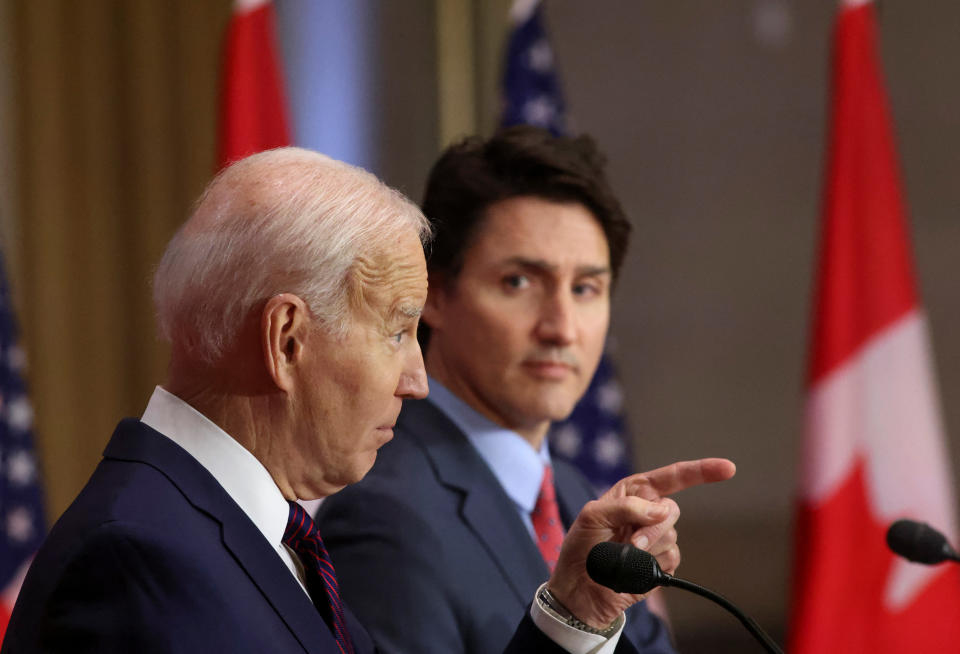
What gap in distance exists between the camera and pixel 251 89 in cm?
345

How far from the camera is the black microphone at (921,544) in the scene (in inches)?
62.3

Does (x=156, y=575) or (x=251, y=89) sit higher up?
(x=251, y=89)

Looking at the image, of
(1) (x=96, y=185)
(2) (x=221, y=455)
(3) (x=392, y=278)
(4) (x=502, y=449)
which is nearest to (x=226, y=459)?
(2) (x=221, y=455)

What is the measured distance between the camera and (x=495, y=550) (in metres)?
1.68

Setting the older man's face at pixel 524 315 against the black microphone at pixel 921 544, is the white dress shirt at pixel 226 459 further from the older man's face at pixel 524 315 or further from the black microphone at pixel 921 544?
the black microphone at pixel 921 544

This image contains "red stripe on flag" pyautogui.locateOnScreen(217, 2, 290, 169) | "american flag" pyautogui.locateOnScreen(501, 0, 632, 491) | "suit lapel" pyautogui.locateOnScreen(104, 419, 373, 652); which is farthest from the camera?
"american flag" pyautogui.locateOnScreen(501, 0, 632, 491)

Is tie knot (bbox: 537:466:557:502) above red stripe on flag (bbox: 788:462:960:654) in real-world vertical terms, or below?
above

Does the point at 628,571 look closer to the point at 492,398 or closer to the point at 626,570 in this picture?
the point at 626,570

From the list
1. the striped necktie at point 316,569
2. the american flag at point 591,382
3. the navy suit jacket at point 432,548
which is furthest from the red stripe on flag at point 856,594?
the striped necktie at point 316,569

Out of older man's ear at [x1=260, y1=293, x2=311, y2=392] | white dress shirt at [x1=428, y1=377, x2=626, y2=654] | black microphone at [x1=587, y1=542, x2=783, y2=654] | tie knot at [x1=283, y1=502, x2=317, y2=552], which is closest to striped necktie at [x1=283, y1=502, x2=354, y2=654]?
tie knot at [x1=283, y1=502, x2=317, y2=552]

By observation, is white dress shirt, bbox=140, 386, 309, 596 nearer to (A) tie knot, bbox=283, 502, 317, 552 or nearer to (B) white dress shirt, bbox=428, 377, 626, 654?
(A) tie knot, bbox=283, 502, 317, 552

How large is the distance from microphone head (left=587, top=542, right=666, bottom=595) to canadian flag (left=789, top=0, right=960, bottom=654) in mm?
2243

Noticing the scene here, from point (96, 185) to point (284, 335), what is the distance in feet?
8.95

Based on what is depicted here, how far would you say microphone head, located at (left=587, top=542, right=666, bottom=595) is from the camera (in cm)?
121
